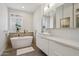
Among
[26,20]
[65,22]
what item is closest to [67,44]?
[65,22]

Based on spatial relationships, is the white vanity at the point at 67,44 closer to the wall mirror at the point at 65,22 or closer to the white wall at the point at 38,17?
the wall mirror at the point at 65,22

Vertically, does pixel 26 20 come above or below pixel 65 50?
above

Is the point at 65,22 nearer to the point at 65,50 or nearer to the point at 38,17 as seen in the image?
the point at 65,50

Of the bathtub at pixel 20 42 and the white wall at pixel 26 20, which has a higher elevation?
the white wall at pixel 26 20

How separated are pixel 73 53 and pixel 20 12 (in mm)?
4858

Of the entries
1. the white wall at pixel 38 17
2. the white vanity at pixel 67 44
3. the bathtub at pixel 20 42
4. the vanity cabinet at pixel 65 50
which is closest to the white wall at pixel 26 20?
the white wall at pixel 38 17

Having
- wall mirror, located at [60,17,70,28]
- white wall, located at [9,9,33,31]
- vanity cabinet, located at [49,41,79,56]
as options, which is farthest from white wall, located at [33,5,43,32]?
vanity cabinet, located at [49,41,79,56]

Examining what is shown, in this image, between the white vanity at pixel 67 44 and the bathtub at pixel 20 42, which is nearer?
the white vanity at pixel 67 44

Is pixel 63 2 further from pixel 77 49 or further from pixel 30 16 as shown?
pixel 30 16

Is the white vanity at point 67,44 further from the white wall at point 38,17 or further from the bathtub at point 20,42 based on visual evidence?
the bathtub at point 20,42

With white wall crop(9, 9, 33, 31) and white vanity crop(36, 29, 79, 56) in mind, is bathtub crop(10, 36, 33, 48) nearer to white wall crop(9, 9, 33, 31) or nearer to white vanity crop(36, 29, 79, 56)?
white wall crop(9, 9, 33, 31)

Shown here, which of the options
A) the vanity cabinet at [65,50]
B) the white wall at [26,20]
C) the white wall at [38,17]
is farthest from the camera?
the white wall at [26,20]

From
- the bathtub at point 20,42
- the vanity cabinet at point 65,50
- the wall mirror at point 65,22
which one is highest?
the wall mirror at point 65,22

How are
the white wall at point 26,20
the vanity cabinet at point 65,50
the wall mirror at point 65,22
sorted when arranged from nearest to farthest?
the vanity cabinet at point 65,50
the wall mirror at point 65,22
the white wall at point 26,20
